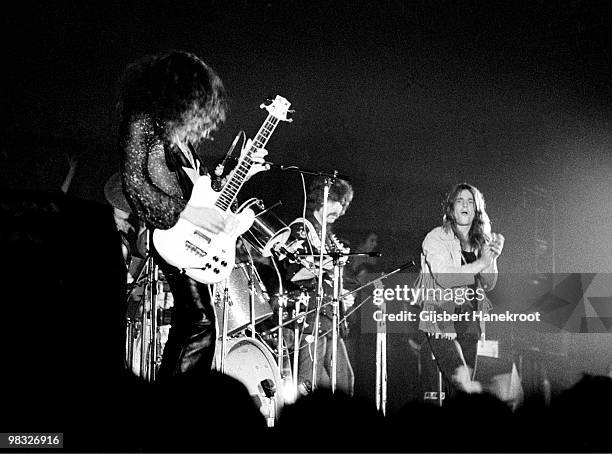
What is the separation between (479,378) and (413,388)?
2.31 ft

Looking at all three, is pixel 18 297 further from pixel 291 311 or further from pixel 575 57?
pixel 575 57

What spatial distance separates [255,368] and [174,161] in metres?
1.43

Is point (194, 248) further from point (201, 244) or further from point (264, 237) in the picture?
point (264, 237)

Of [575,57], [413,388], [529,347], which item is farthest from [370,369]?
[575,57]

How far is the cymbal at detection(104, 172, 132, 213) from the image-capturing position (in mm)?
4738

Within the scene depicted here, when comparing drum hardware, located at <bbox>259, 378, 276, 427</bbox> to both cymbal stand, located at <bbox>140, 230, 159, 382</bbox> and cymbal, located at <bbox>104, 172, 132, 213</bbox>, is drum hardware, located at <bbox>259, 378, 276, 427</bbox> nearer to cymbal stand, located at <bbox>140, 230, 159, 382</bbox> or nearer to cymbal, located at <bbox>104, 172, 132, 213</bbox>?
cymbal stand, located at <bbox>140, 230, 159, 382</bbox>

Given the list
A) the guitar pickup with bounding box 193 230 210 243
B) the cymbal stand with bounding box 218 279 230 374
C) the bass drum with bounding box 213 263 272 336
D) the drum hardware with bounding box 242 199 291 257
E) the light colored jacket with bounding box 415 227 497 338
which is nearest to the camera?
the guitar pickup with bounding box 193 230 210 243

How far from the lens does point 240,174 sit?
4016mm

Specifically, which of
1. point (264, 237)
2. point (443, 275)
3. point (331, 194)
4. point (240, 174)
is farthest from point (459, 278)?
point (240, 174)

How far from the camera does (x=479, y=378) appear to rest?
5.43 meters

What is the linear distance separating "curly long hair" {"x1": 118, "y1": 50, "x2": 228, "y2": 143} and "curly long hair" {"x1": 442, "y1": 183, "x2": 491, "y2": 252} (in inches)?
86.0

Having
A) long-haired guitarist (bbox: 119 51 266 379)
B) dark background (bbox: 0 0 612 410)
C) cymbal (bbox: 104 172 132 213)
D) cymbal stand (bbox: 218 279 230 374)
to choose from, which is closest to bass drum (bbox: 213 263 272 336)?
cymbal stand (bbox: 218 279 230 374)

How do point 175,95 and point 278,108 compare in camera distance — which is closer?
point 175,95

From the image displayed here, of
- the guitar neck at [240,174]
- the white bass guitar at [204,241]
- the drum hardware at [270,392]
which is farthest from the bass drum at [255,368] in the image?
the guitar neck at [240,174]
